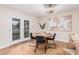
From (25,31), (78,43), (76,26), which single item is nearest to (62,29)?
(76,26)

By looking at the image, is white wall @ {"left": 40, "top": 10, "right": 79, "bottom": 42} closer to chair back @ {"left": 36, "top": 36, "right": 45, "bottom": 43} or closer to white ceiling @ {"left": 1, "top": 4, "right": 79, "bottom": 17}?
white ceiling @ {"left": 1, "top": 4, "right": 79, "bottom": 17}

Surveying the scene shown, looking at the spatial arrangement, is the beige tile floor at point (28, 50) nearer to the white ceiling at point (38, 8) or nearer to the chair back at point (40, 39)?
the chair back at point (40, 39)

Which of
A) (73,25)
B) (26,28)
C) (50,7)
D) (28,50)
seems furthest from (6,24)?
(73,25)

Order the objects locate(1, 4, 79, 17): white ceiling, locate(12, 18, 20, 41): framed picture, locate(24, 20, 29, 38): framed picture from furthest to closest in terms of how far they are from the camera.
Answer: locate(24, 20, 29, 38): framed picture, locate(12, 18, 20, 41): framed picture, locate(1, 4, 79, 17): white ceiling

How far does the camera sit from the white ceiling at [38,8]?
1.70m

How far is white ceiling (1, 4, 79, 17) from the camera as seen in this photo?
1696 millimetres

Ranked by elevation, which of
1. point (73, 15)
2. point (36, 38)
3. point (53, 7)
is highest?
point (53, 7)

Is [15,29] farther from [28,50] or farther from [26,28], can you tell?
[28,50]

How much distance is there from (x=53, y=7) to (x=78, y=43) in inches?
33.9

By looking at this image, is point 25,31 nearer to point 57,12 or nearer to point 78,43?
point 57,12

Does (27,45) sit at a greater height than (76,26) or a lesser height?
lesser

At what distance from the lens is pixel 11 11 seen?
1737mm

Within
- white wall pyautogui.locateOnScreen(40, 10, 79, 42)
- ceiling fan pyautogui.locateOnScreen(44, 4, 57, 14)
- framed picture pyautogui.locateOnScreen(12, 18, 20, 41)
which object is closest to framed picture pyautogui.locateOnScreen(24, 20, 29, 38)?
framed picture pyautogui.locateOnScreen(12, 18, 20, 41)

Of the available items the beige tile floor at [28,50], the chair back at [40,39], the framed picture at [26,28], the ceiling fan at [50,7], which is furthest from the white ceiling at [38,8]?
the beige tile floor at [28,50]
